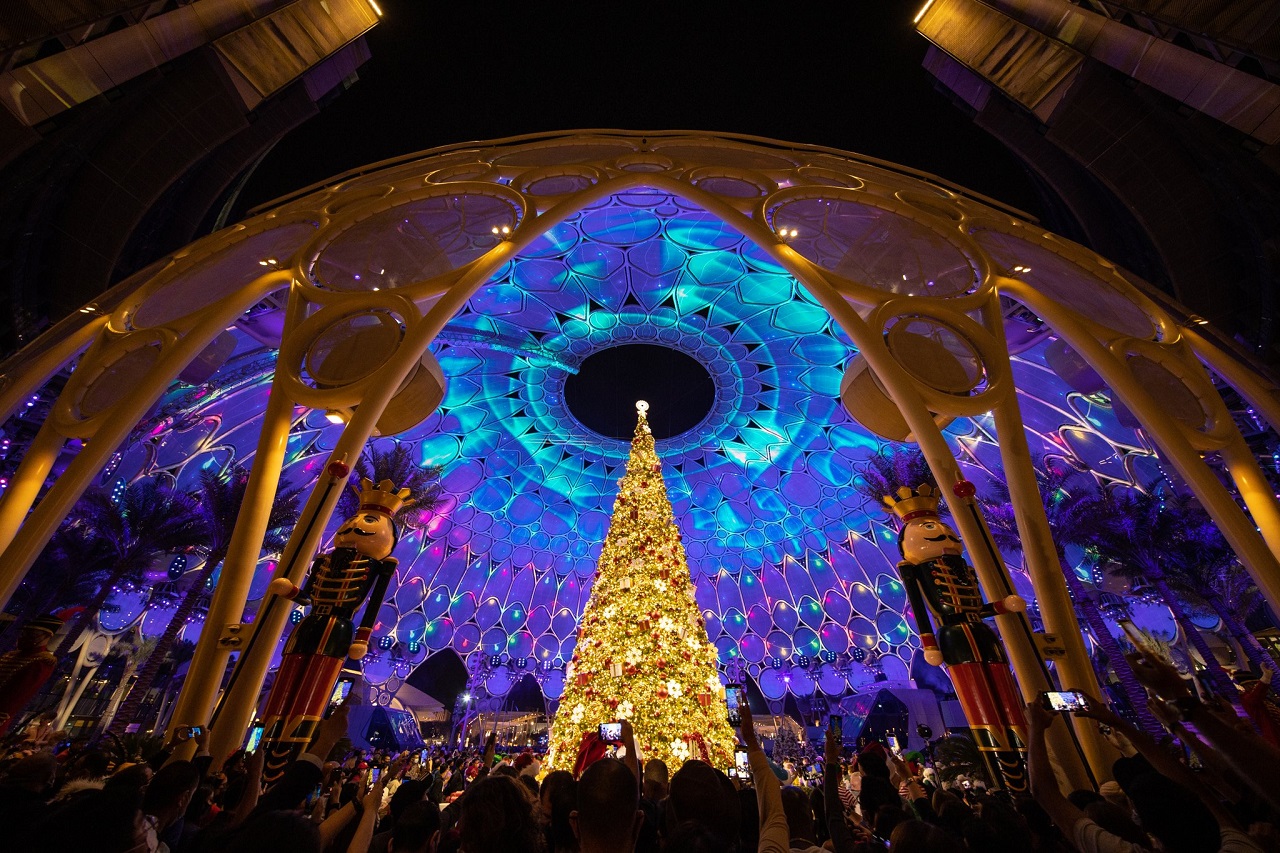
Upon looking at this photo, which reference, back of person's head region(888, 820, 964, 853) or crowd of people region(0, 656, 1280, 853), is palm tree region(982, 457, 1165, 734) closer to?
crowd of people region(0, 656, 1280, 853)

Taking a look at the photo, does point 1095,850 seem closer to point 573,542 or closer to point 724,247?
point 724,247

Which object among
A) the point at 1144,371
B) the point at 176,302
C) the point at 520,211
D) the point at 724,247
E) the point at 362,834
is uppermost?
the point at 724,247

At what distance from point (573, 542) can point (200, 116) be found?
22.3 m

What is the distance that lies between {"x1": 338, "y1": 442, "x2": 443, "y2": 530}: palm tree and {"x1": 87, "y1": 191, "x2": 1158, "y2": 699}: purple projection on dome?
1015 millimetres

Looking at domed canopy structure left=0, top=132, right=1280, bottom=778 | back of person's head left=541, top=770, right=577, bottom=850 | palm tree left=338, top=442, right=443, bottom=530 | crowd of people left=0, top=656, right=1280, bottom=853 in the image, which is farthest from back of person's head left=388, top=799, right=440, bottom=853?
palm tree left=338, top=442, right=443, bottom=530

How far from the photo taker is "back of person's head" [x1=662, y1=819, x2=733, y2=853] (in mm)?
1602

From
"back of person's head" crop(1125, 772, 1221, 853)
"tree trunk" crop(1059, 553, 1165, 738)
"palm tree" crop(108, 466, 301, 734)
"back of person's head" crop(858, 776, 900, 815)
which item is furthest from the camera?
"tree trunk" crop(1059, 553, 1165, 738)

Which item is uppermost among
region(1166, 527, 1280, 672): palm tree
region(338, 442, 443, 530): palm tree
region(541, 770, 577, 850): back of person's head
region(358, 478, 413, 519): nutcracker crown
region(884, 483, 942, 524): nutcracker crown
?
region(338, 442, 443, 530): palm tree

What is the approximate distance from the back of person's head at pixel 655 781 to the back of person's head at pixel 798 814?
2018 millimetres

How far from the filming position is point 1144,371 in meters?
8.98

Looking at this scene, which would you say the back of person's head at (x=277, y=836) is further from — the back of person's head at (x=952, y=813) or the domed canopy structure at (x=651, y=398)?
the domed canopy structure at (x=651, y=398)

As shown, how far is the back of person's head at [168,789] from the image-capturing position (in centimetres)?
261

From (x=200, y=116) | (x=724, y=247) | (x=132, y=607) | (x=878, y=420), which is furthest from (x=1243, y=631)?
(x=132, y=607)

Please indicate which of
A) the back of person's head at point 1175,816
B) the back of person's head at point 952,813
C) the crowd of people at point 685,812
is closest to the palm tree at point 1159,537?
the crowd of people at point 685,812
